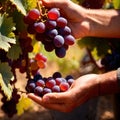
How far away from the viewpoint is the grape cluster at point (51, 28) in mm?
1921

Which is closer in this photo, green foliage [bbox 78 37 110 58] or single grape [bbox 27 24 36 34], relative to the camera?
single grape [bbox 27 24 36 34]

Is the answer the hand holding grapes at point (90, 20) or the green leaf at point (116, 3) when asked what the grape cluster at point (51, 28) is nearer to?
the hand holding grapes at point (90, 20)

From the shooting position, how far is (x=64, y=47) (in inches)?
79.0

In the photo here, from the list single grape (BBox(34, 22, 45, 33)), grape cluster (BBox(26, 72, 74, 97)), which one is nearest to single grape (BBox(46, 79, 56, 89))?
grape cluster (BBox(26, 72, 74, 97))

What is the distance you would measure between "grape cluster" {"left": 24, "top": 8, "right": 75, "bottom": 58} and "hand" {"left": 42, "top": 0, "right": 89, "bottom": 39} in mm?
118

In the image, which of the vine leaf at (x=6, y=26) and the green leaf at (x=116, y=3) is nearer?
the vine leaf at (x=6, y=26)

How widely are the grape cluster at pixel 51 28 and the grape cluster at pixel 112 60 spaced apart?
2.23ft

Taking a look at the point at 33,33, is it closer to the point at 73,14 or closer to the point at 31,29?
the point at 31,29

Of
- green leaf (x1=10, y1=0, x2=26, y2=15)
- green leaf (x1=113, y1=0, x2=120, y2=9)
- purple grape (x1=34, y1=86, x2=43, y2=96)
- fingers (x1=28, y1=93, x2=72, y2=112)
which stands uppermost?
green leaf (x1=10, y1=0, x2=26, y2=15)

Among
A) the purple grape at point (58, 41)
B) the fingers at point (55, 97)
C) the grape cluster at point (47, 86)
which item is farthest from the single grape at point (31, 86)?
the purple grape at point (58, 41)

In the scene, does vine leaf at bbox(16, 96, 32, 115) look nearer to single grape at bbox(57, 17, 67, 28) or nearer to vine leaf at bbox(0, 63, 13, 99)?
vine leaf at bbox(0, 63, 13, 99)

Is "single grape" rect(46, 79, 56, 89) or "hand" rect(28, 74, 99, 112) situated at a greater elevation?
"single grape" rect(46, 79, 56, 89)

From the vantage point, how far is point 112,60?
8.64 ft

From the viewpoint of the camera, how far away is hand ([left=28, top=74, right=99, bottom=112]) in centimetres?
193
